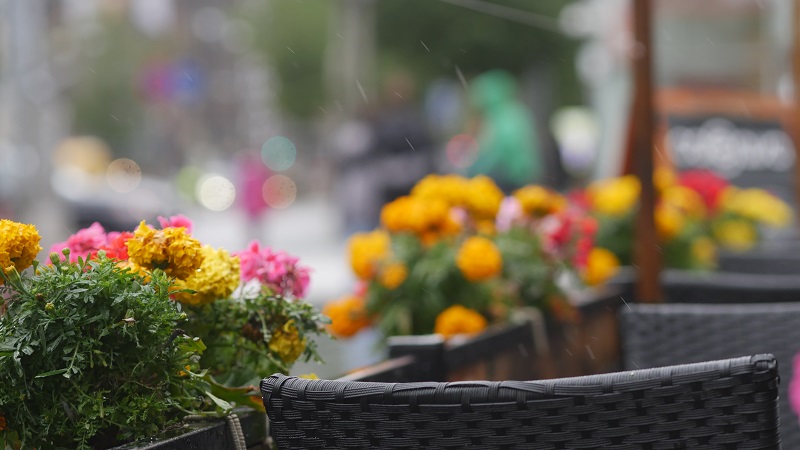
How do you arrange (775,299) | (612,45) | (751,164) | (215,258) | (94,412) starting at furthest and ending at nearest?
(612,45) → (751,164) → (775,299) → (215,258) → (94,412)

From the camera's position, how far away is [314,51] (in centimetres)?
4756

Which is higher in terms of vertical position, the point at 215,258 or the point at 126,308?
the point at 215,258

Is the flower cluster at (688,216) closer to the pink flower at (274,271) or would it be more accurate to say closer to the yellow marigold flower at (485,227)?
the yellow marigold flower at (485,227)

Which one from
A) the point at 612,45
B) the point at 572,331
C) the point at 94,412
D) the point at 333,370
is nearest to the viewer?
the point at 94,412

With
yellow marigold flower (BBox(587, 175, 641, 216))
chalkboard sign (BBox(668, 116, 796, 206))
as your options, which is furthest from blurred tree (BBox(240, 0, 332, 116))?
yellow marigold flower (BBox(587, 175, 641, 216))

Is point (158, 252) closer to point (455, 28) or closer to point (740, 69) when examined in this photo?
point (740, 69)

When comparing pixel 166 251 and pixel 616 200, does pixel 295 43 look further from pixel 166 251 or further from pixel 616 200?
pixel 166 251

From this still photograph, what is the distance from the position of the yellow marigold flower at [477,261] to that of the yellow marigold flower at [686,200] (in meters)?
1.88

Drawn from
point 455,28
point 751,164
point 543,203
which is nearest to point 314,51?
point 455,28

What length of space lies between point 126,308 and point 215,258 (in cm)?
34

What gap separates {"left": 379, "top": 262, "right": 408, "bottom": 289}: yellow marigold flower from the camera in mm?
3521

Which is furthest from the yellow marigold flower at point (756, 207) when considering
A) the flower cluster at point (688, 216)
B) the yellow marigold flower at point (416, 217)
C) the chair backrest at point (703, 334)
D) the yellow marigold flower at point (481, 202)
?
the chair backrest at point (703, 334)

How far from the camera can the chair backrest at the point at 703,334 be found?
2822mm

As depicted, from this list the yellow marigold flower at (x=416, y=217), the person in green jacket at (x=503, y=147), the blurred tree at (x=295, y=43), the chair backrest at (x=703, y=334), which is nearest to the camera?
the chair backrest at (x=703, y=334)
